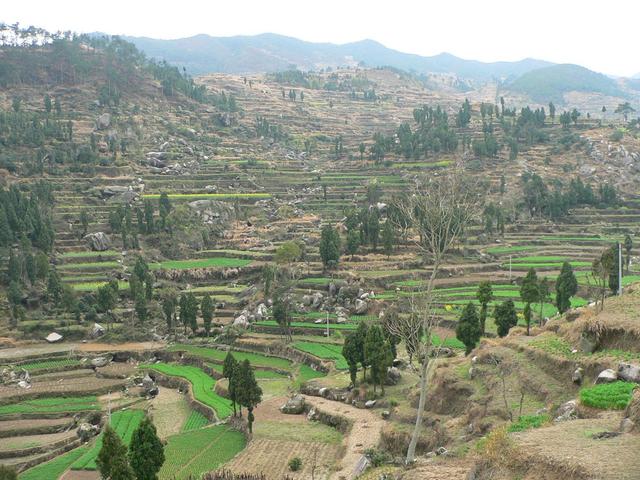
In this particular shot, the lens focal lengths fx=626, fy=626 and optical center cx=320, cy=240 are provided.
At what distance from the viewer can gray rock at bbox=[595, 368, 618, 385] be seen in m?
18.6

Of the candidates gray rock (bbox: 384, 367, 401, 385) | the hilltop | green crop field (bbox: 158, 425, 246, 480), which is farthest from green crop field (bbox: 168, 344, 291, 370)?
green crop field (bbox: 158, 425, 246, 480)

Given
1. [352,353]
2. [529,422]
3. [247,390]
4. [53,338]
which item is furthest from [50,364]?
[529,422]

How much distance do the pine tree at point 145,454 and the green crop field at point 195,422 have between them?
30.0 feet

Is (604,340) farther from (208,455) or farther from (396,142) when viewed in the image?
(396,142)

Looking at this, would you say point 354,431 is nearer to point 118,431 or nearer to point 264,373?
point 118,431

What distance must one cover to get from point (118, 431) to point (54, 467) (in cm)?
400

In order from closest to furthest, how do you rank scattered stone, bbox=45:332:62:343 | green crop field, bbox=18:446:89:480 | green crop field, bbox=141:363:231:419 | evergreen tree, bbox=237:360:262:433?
1. green crop field, bbox=18:446:89:480
2. evergreen tree, bbox=237:360:262:433
3. green crop field, bbox=141:363:231:419
4. scattered stone, bbox=45:332:62:343

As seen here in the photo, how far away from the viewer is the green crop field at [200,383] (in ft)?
112

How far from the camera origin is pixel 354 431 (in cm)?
2709

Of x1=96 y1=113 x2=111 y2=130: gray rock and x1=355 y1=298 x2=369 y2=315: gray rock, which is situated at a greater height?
x1=96 y1=113 x2=111 y2=130: gray rock

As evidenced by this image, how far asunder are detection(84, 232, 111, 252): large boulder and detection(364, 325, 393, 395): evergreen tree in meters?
40.2

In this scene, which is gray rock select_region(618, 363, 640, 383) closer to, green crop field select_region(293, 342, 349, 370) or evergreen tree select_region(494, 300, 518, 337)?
evergreen tree select_region(494, 300, 518, 337)

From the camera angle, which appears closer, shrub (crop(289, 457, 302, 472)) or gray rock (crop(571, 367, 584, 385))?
gray rock (crop(571, 367, 584, 385))

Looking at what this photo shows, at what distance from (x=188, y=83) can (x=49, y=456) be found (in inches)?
4158
